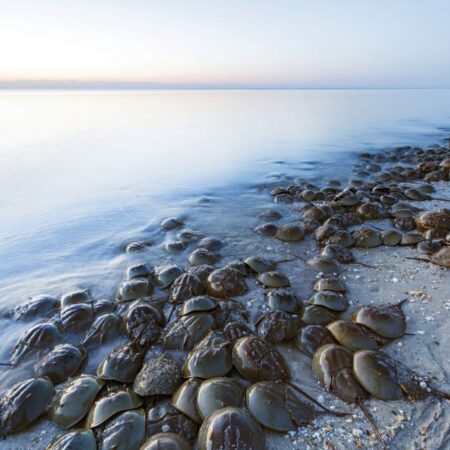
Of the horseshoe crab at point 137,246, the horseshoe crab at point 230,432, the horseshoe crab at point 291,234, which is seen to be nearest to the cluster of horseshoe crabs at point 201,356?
the horseshoe crab at point 230,432

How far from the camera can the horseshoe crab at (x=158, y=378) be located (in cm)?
185

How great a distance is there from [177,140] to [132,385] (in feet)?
39.1

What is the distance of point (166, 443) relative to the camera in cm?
151

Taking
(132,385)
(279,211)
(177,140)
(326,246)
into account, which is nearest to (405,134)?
(177,140)

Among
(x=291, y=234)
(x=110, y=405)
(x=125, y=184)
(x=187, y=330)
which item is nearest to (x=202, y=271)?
(x=187, y=330)

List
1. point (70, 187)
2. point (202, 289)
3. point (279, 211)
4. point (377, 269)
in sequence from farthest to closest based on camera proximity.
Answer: point (70, 187)
point (279, 211)
point (377, 269)
point (202, 289)

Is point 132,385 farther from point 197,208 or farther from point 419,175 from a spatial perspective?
point 419,175

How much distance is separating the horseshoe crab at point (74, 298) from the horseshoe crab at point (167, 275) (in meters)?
0.63

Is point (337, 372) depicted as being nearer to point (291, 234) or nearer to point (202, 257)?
point (202, 257)

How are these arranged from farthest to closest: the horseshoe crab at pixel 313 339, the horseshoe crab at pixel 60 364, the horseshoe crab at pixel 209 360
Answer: the horseshoe crab at pixel 313 339, the horseshoe crab at pixel 60 364, the horseshoe crab at pixel 209 360

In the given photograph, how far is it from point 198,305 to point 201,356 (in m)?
0.55

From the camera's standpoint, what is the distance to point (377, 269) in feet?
10.5

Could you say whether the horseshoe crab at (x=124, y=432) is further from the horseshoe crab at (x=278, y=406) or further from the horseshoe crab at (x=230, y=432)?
the horseshoe crab at (x=278, y=406)

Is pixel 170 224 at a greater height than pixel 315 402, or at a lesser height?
lesser
